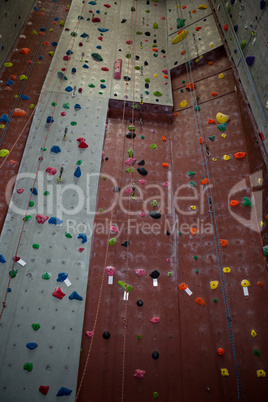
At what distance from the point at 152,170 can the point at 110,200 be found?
1269 millimetres

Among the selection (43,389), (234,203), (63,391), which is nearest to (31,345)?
(43,389)

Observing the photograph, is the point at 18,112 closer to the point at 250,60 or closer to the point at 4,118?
the point at 4,118

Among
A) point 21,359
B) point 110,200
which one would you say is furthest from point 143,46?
point 21,359

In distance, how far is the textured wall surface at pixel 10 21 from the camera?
21.6 feet

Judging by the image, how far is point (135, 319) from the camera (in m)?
4.78

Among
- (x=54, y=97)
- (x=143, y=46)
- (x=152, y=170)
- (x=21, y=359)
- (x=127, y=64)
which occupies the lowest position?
(x=21, y=359)

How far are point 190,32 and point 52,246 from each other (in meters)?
7.27

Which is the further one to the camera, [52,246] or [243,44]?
[243,44]

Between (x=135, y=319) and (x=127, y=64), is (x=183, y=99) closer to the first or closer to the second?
(x=127, y=64)

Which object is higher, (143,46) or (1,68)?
(143,46)

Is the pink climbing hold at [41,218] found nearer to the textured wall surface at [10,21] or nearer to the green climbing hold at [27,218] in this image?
the green climbing hold at [27,218]

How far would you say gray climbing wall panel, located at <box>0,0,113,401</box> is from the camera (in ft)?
13.6

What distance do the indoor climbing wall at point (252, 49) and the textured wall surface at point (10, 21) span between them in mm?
5389

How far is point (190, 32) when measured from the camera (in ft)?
26.5
